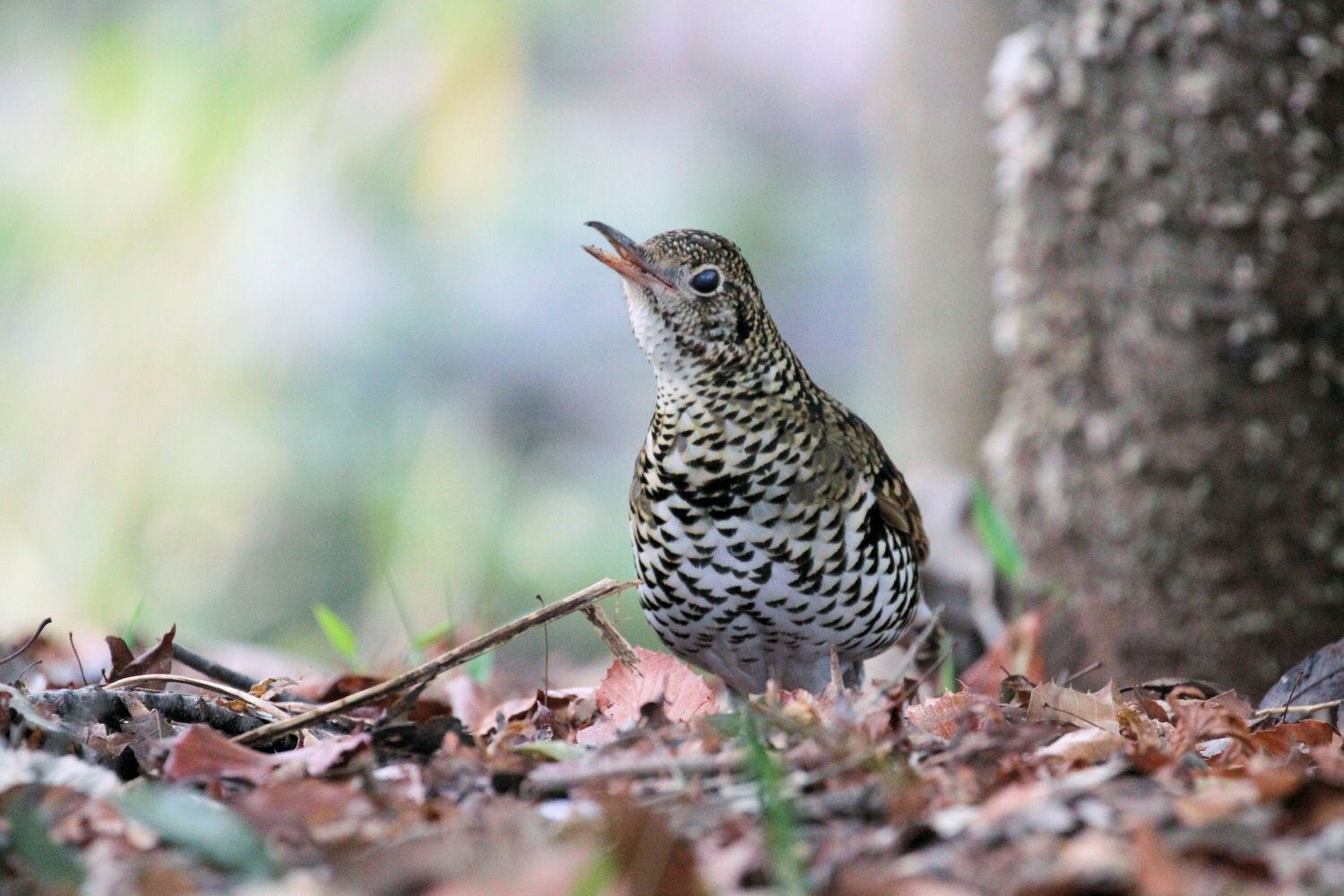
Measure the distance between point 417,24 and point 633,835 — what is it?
9.21 meters

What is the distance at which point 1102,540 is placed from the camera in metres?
4.93

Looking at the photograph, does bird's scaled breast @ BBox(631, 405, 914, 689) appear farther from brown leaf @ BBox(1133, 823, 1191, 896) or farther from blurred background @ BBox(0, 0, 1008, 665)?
blurred background @ BBox(0, 0, 1008, 665)

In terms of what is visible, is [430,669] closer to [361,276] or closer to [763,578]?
[763,578]

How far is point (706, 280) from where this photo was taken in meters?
3.21

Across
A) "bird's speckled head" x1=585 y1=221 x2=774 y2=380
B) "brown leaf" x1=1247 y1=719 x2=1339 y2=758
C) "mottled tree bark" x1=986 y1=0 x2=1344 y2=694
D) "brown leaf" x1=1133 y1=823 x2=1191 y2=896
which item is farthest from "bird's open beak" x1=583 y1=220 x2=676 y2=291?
"mottled tree bark" x1=986 y1=0 x2=1344 y2=694

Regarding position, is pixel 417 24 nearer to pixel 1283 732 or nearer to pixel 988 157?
pixel 988 157

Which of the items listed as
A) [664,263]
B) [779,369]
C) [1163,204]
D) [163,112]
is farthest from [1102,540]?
[163,112]

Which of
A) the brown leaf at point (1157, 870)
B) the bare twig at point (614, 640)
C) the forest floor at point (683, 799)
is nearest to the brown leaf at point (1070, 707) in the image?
the forest floor at point (683, 799)

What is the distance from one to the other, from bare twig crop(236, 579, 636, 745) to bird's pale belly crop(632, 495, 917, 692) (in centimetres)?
41

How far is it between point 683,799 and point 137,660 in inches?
62.5

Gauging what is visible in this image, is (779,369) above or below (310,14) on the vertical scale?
below

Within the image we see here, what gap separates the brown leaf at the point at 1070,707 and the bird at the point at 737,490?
487 millimetres

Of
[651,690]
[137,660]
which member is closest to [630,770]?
[651,690]

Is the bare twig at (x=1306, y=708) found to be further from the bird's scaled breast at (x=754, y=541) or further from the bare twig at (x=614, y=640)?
the bare twig at (x=614, y=640)
